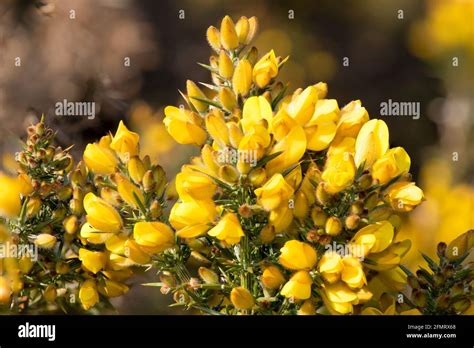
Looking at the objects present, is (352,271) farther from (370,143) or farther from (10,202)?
(10,202)

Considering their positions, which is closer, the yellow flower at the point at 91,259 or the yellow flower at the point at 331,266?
the yellow flower at the point at 331,266

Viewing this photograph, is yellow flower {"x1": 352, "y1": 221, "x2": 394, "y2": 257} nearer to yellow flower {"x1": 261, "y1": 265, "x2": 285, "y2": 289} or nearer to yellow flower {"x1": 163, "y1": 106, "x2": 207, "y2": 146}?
yellow flower {"x1": 261, "y1": 265, "x2": 285, "y2": 289}

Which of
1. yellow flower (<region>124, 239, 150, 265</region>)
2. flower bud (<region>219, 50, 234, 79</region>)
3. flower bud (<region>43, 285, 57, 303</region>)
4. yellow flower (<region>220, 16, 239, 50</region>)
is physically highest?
yellow flower (<region>220, 16, 239, 50</region>)

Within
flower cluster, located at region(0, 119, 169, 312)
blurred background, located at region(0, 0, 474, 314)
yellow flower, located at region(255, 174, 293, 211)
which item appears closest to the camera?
yellow flower, located at region(255, 174, 293, 211)

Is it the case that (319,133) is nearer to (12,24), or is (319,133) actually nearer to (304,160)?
(304,160)

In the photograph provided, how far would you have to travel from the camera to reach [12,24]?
1508 millimetres

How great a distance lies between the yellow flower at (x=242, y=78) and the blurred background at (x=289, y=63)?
0.35 m

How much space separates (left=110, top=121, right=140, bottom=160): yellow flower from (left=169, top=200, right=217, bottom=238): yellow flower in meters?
0.12

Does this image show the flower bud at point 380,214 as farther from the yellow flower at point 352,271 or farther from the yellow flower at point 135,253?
the yellow flower at point 135,253

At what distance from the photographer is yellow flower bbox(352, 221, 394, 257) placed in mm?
998

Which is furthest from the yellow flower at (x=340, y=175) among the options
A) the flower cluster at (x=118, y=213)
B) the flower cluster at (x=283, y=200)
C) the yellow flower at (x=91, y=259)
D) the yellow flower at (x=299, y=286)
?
the yellow flower at (x=91, y=259)

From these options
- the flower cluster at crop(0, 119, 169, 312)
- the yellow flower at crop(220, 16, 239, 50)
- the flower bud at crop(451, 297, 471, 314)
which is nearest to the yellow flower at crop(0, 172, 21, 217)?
the flower cluster at crop(0, 119, 169, 312)

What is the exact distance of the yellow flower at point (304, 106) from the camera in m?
1.05
